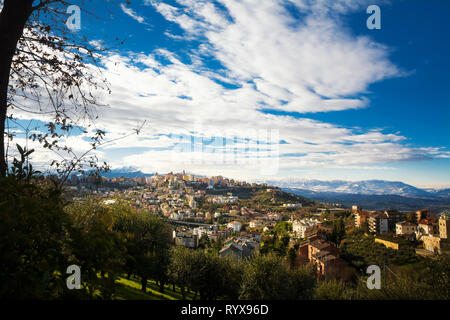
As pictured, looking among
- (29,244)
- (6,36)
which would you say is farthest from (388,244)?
(6,36)

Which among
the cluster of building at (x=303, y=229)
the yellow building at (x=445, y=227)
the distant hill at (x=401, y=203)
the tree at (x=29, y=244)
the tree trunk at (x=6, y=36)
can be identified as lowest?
the cluster of building at (x=303, y=229)

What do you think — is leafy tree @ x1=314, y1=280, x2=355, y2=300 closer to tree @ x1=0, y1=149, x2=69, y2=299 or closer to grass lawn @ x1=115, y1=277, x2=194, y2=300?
grass lawn @ x1=115, y1=277, x2=194, y2=300

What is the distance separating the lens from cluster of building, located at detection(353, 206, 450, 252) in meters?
33.3

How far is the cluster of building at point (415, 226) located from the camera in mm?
33344

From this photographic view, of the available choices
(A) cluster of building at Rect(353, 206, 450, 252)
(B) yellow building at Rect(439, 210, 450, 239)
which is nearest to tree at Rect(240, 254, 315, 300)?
(A) cluster of building at Rect(353, 206, 450, 252)

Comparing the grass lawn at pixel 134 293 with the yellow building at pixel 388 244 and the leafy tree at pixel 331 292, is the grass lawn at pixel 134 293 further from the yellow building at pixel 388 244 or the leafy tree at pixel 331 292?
the yellow building at pixel 388 244

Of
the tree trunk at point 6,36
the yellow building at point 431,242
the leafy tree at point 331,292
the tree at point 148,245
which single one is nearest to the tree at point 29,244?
the tree trunk at point 6,36

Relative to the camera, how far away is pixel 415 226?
139ft

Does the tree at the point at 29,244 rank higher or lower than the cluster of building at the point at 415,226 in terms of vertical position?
higher

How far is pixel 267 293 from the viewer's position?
1059cm

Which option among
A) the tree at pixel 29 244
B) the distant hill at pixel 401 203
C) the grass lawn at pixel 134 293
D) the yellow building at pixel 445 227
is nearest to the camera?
the tree at pixel 29 244

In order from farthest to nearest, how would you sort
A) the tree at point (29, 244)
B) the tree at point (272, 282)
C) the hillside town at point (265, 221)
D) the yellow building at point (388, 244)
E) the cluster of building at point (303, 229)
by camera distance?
1. the cluster of building at point (303, 229)
2. the yellow building at point (388, 244)
3. the hillside town at point (265, 221)
4. the tree at point (272, 282)
5. the tree at point (29, 244)
